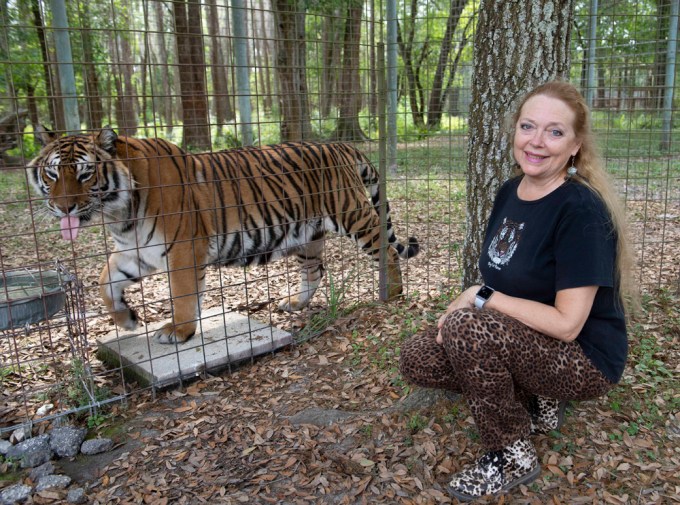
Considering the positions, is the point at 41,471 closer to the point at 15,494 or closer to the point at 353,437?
the point at 15,494

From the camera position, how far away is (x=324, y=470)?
2711 mm

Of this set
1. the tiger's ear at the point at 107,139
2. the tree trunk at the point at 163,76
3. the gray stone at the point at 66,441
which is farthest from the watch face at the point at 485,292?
the tiger's ear at the point at 107,139

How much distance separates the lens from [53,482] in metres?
2.72

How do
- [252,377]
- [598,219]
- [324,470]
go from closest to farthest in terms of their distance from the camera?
[598,219] < [324,470] < [252,377]

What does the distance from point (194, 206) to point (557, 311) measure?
8.62 ft

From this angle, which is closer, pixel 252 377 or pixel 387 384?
pixel 387 384

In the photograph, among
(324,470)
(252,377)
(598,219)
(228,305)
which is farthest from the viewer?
(228,305)

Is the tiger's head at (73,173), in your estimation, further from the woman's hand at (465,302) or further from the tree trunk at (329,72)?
the woman's hand at (465,302)

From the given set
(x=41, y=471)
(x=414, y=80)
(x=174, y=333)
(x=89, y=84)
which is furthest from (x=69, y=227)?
(x=414, y=80)

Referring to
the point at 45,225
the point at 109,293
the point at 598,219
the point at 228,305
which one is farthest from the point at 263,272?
the point at 598,219

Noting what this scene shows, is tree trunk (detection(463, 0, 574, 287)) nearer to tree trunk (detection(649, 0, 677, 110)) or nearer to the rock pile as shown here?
tree trunk (detection(649, 0, 677, 110))

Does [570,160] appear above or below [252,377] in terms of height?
above

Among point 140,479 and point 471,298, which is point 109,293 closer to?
point 140,479

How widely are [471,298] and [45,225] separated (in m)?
6.96
